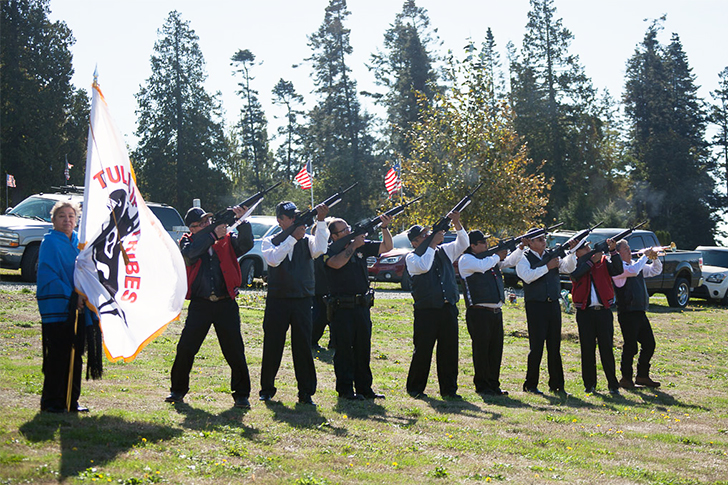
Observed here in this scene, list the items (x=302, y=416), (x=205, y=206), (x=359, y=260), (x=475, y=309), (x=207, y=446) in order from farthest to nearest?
(x=205, y=206) < (x=475, y=309) < (x=359, y=260) < (x=302, y=416) < (x=207, y=446)

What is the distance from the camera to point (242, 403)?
7.86 meters

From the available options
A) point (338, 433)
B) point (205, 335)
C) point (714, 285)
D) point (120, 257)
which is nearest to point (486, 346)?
point (338, 433)

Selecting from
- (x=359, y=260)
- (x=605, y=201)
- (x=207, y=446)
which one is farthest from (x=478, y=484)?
(x=605, y=201)

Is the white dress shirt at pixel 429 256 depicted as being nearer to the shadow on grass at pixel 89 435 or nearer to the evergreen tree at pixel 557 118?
the shadow on grass at pixel 89 435

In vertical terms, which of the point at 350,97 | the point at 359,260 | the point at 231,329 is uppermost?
the point at 350,97

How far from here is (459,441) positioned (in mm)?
7023

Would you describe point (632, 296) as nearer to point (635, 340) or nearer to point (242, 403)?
point (635, 340)

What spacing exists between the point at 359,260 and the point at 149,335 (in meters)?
2.93

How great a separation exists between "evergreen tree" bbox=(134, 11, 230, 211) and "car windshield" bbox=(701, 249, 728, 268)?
37.6m

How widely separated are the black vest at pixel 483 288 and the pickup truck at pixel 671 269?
12691mm

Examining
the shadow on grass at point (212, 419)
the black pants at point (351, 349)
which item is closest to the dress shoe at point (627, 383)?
the black pants at point (351, 349)

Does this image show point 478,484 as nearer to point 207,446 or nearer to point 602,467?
point 602,467

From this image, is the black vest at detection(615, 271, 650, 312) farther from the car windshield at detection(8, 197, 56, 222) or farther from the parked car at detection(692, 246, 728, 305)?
the parked car at detection(692, 246, 728, 305)

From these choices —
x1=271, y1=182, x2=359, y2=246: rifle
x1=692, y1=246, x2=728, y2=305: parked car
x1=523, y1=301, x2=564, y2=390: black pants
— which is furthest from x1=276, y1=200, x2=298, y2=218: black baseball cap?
x1=692, y1=246, x2=728, y2=305: parked car
